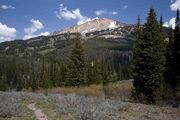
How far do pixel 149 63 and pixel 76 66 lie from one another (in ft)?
73.9

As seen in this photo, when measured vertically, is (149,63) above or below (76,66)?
below

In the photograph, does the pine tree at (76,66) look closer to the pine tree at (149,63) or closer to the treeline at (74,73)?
the treeline at (74,73)

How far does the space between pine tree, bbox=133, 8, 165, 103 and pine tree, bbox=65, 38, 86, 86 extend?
1986 centimetres

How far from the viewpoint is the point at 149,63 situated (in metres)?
34.3

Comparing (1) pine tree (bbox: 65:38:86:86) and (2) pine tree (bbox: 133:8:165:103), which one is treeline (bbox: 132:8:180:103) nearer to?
(2) pine tree (bbox: 133:8:165:103)

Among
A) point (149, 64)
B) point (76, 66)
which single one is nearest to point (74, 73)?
point (76, 66)

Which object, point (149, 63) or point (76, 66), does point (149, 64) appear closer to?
point (149, 63)

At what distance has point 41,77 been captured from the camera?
282 feet

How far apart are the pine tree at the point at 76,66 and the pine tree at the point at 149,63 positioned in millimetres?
19856

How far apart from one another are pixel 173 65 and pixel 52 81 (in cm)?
4764

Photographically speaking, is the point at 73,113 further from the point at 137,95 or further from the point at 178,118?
the point at 137,95

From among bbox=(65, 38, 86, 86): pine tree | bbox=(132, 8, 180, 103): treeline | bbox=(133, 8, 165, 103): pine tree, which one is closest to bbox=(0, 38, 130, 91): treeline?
bbox=(65, 38, 86, 86): pine tree

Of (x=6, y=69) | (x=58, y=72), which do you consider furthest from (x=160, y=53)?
(x=6, y=69)

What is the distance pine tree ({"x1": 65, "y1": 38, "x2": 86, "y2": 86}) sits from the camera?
54.6 m
